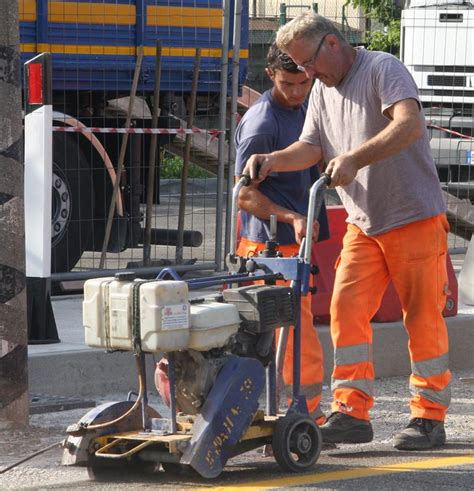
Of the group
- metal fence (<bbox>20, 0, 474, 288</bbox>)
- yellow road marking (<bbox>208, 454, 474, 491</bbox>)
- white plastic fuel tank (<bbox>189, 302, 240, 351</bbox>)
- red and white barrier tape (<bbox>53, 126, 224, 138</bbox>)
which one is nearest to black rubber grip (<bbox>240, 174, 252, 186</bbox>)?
white plastic fuel tank (<bbox>189, 302, 240, 351</bbox>)

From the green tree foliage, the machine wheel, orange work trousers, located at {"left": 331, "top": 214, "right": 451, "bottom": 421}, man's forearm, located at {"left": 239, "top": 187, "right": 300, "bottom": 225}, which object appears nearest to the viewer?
the machine wheel

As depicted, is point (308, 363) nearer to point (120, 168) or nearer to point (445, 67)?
point (120, 168)

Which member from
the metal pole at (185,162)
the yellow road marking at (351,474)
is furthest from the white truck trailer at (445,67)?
the yellow road marking at (351,474)

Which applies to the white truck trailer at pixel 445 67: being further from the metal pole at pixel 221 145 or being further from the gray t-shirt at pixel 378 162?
the gray t-shirt at pixel 378 162

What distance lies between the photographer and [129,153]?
11.6m

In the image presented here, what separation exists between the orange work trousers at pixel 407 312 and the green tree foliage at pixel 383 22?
1446cm

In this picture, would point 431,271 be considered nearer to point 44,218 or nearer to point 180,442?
point 180,442

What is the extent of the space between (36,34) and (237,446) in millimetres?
6107

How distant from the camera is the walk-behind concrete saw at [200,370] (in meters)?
5.38

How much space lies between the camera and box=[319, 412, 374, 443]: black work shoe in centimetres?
641

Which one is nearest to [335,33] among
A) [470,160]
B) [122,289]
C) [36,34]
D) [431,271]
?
[431,271]

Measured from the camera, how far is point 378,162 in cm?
646

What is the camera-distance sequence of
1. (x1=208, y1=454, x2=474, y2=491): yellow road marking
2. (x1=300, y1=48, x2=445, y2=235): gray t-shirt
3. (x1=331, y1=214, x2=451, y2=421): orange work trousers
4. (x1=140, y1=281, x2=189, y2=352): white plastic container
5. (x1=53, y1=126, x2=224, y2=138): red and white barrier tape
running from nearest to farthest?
(x1=140, y1=281, x2=189, y2=352): white plastic container < (x1=208, y1=454, x2=474, y2=491): yellow road marking < (x1=300, y1=48, x2=445, y2=235): gray t-shirt < (x1=331, y1=214, x2=451, y2=421): orange work trousers < (x1=53, y1=126, x2=224, y2=138): red and white barrier tape

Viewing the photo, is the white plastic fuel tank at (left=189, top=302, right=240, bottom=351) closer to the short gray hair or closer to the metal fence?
the short gray hair
